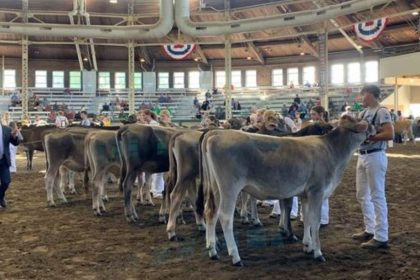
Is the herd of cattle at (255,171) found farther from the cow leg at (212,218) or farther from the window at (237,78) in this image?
the window at (237,78)

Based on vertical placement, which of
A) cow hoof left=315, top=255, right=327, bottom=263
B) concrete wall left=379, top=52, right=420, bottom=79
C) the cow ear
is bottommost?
cow hoof left=315, top=255, right=327, bottom=263

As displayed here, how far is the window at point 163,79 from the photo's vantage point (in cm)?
4328

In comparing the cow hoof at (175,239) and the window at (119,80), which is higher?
the window at (119,80)

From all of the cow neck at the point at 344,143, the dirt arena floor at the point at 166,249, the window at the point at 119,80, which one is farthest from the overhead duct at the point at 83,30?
the cow neck at the point at 344,143

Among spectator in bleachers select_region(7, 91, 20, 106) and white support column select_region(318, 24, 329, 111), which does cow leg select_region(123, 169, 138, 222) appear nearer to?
white support column select_region(318, 24, 329, 111)

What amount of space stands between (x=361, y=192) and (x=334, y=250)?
903mm

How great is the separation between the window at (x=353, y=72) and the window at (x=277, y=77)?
19.2 feet

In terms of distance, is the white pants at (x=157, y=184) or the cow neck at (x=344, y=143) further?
the white pants at (x=157, y=184)

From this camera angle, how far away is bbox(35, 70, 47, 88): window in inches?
1610

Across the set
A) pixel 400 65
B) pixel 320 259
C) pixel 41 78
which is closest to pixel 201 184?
pixel 320 259

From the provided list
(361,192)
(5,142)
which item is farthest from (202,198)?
(5,142)

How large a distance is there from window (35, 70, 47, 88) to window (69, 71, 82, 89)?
7.11 feet

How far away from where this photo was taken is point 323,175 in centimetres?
596

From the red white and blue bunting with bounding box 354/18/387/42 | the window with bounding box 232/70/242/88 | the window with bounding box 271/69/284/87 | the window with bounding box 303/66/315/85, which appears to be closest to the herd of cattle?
the red white and blue bunting with bounding box 354/18/387/42
